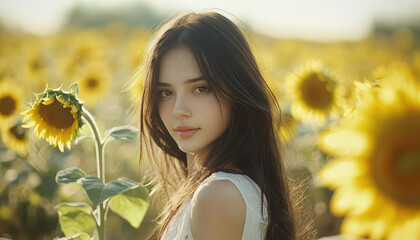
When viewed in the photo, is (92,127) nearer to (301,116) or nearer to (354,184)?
(354,184)

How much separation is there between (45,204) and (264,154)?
5.28 feet

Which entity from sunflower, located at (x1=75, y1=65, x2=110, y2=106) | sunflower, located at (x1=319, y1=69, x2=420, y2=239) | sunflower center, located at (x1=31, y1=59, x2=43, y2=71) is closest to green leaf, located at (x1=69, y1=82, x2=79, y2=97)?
sunflower, located at (x1=319, y1=69, x2=420, y2=239)

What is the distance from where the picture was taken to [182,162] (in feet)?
5.88

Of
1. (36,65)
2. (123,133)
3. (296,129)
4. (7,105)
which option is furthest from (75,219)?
(36,65)

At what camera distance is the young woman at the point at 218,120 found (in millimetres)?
1326

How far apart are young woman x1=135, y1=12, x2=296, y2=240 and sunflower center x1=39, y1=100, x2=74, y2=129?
22 centimetres

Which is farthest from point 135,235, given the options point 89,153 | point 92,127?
point 92,127

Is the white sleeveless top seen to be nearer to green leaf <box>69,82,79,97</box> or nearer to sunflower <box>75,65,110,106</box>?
green leaf <box>69,82,79,97</box>

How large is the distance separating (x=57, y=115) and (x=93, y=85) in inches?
96.8

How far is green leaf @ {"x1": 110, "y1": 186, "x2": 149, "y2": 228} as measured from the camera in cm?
158

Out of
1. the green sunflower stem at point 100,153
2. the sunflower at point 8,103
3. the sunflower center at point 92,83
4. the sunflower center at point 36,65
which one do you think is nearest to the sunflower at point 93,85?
the sunflower center at point 92,83

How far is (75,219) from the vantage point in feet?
5.13

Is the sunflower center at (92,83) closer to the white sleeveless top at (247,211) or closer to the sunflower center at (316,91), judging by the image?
the sunflower center at (316,91)

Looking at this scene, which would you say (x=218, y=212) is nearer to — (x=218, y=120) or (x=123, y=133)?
(x=218, y=120)
